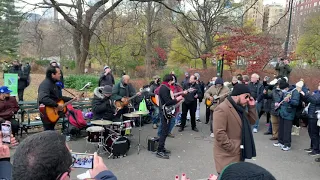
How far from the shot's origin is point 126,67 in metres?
28.9

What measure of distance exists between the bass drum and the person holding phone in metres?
4.84

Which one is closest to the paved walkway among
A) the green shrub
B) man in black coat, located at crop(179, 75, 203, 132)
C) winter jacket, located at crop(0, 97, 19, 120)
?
man in black coat, located at crop(179, 75, 203, 132)

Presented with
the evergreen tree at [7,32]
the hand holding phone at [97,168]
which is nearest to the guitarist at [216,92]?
the hand holding phone at [97,168]

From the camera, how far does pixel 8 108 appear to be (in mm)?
6727

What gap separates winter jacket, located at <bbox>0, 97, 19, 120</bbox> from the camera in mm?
6598

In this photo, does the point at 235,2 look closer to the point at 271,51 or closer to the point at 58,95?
the point at 271,51

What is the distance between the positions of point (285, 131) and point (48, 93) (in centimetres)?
607

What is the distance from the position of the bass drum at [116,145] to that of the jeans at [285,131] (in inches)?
168

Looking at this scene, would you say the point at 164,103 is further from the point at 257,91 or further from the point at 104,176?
the point at 104,176

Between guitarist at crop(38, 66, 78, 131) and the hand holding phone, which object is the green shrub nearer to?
guitarist at crop(38, 66, 78, 131)

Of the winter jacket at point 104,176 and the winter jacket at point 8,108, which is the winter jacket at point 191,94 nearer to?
the winter jacket at point 8,108

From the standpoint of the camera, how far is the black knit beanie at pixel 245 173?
1.22 m

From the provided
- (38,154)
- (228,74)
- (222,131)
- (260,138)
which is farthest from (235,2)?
(38,154)

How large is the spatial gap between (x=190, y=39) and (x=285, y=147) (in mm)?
20791
